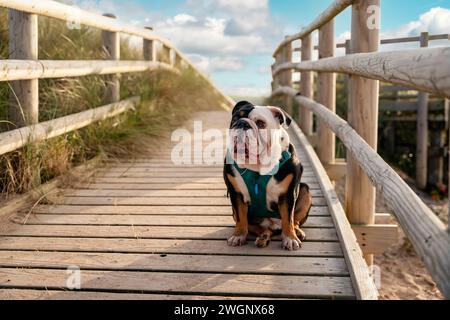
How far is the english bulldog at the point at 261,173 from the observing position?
2.60m

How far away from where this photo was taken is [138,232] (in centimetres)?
317

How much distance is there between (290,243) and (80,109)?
10.2 feet

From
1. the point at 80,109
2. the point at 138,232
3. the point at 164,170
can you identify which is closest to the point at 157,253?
the point at 138,232

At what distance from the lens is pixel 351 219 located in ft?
12.4

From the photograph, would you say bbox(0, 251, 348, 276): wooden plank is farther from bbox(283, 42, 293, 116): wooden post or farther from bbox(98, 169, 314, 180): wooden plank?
bbox(283, 42, 293, 116): wooden post

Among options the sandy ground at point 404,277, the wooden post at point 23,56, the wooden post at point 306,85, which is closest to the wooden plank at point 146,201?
the wooden post at point 23,56

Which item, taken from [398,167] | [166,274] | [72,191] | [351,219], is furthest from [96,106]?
[398,167]

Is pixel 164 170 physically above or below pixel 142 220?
above

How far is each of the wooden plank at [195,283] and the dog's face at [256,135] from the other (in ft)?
1.82

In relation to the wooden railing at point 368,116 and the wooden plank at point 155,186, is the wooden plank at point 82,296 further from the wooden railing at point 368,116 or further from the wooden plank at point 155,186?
the wooden plank at point 155,186

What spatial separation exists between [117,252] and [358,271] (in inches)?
47.7

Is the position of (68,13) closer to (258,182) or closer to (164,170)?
(164,170)

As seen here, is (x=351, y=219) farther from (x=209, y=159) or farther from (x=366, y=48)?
(x=209, y=159)

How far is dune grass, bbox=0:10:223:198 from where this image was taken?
3.82 m
